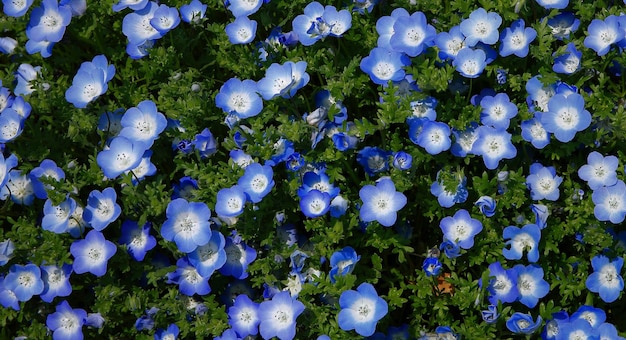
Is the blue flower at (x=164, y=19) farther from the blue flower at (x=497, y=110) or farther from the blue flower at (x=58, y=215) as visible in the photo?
the blue flower at (x=497, y=110)

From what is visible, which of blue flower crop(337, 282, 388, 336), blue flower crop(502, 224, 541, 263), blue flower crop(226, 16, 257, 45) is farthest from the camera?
blue flower crop(226, 16, 257, 45)

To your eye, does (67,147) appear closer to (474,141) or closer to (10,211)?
(10,211)

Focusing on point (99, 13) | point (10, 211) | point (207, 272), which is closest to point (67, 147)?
point (10, 211)

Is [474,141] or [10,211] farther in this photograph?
[10,211]

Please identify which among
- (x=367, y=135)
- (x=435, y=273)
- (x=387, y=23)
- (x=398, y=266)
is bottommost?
(x=398, y=266)

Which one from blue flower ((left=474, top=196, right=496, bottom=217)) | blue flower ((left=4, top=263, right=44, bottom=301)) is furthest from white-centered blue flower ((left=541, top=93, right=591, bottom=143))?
blue flower ((left=4, top=263, right=44, bottom=301))

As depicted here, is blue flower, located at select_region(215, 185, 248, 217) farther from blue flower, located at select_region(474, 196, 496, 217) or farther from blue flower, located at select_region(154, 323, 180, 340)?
blue flower, located at select_region(474, 196, 496, 217)
